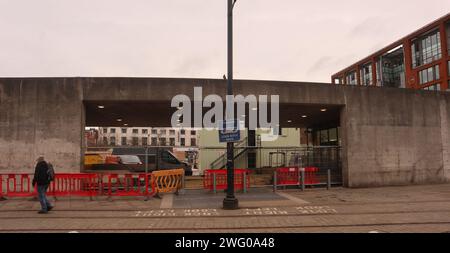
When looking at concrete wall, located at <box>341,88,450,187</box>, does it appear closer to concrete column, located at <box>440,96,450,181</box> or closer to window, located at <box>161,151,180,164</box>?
concrete column, located at <box>440,96,450,181</box>

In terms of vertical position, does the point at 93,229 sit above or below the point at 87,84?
below

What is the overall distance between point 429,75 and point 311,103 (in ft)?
156

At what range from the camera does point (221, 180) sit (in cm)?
1648

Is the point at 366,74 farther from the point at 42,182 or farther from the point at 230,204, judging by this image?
the point at 42,182

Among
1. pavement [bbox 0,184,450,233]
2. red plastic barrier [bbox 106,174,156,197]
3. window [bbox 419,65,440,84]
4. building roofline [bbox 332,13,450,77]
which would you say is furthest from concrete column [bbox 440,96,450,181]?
window [bbox 419,65,440,84]

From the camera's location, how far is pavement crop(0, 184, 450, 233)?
29.6ft

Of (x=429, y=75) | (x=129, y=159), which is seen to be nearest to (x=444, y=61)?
(x=429, y=75)

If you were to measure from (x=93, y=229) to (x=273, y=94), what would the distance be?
10098 millimetres

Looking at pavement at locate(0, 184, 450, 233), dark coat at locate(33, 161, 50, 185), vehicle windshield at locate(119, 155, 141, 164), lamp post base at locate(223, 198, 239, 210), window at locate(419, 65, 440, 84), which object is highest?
window at locate(419, 65, 440, 84)

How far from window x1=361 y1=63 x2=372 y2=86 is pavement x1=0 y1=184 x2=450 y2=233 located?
63.4m
